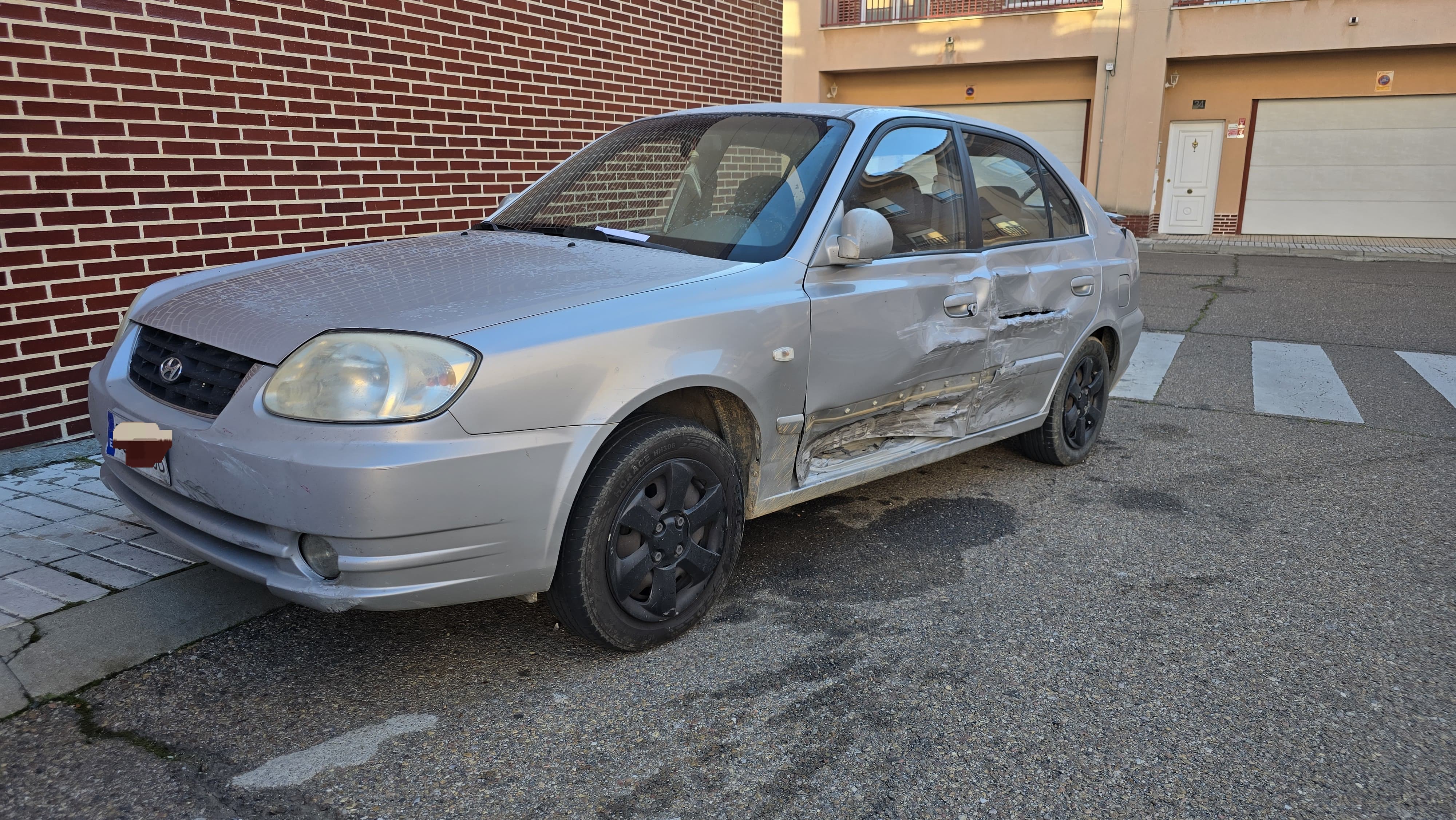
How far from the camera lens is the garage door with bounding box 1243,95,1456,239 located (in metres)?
20.6

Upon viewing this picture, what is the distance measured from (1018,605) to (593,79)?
590 cm

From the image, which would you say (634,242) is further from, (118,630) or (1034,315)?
(118,630)

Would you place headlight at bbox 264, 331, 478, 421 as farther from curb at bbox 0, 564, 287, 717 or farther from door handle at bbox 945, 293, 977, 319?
door handle at bbox 945, 293, 977, 319

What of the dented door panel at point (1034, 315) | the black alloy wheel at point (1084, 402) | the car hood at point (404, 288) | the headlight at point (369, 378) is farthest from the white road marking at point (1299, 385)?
the headlight at point (369, 378)

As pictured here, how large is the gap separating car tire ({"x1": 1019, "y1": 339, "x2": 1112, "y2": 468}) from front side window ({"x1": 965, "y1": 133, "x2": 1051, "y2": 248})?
697 millimetres

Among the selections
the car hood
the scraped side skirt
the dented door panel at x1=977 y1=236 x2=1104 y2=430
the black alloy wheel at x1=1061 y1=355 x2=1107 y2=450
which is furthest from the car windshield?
the black alloy wheel at x1=1061 y1=355 x2=1107 y2=450

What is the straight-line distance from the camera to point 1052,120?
23.6 meters

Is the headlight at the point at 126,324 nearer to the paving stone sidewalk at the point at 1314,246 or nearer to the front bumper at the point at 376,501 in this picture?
the front bumper at the point at 376,501

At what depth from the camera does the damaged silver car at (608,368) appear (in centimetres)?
253

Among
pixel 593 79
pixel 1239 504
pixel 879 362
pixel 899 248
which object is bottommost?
pixel 1239 504

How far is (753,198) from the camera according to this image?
3.58 meters

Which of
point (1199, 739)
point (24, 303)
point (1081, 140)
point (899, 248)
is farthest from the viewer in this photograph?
point (1081, 140)

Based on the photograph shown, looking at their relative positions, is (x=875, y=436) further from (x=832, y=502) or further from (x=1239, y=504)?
(x=1239, y=504)

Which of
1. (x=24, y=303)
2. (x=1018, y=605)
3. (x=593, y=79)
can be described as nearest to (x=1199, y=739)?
(x=1018, y=605)
